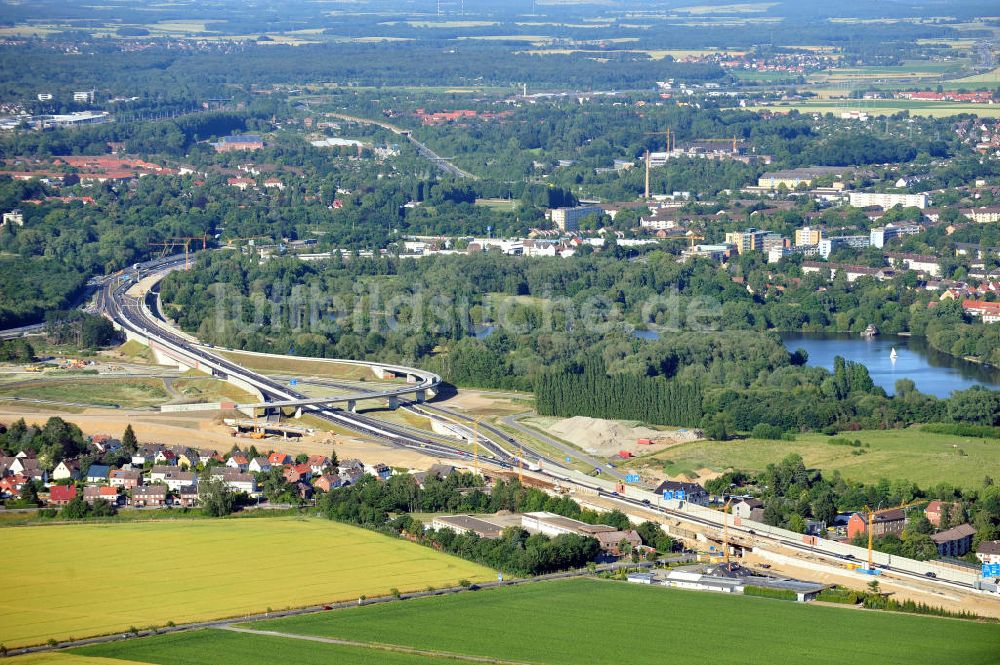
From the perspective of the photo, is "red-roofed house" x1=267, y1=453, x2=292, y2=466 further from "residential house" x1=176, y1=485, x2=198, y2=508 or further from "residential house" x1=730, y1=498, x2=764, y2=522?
"residential house" x1=730, y1=498, x2=764, y2=522

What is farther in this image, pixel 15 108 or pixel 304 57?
pixel 304 57

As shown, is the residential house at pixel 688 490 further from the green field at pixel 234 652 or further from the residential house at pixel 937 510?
the green field at pixel 234 652

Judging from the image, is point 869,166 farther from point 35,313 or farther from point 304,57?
point 304,57

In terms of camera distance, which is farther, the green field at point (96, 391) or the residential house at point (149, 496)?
the green field at point (96, 391)

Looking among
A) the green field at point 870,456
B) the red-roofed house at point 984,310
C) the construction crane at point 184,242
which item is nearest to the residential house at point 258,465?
the green field at point 870,456

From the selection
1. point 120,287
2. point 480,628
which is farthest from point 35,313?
point 480,628
